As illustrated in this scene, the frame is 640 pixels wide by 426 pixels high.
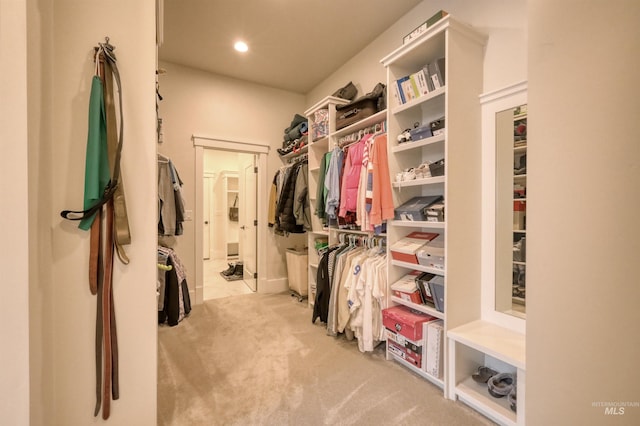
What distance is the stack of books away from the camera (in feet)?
6.01

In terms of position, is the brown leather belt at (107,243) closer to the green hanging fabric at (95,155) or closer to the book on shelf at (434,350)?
the green hanging fabric at (95,155)

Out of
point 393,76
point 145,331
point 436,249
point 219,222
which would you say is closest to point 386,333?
point 436,249

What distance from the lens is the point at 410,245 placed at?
199 centimetres

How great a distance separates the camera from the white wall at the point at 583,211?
539 mm

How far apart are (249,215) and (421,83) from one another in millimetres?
2994

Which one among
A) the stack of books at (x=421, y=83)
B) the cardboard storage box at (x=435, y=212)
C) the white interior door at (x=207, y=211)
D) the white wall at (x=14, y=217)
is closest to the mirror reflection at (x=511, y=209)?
the cardboard storage box at (x=435, y=212)

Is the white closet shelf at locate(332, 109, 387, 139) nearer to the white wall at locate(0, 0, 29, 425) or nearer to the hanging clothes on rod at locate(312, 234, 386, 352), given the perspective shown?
the hanging clothes on rod at locate(312, 234, 386, 352)

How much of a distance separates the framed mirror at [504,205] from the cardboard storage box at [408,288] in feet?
1.47

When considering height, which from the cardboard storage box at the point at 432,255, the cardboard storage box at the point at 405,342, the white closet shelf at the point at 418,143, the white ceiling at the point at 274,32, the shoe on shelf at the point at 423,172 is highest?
the white ceiling at the point at 274,32

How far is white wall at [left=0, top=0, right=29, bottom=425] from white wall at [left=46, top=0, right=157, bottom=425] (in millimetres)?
150

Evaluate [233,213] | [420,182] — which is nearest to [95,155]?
[420,182]

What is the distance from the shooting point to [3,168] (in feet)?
2.52

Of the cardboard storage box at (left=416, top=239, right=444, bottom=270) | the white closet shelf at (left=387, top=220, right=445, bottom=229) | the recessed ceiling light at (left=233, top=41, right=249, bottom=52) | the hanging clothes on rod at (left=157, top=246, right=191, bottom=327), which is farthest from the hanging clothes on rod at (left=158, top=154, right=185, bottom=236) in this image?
the cardboard storage box at (left=416, top=239, right=444, bottom=270)

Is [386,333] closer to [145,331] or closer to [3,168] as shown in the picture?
[145,331]
